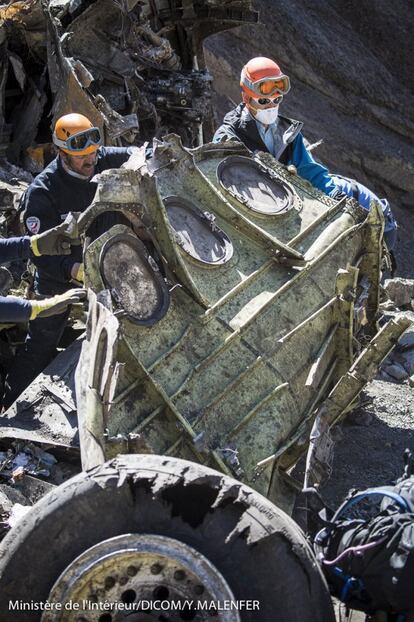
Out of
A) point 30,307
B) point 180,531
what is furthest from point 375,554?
point 30,307

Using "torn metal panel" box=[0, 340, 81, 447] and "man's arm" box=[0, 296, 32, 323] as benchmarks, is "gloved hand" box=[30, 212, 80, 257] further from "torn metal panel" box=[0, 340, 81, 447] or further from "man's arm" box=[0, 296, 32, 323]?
"torn metal panel" box=[0, 340, 81, 447]

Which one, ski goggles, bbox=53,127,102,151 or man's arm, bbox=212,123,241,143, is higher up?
ski goggles, bbox=53,127,102,151

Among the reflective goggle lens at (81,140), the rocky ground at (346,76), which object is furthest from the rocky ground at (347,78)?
the reflective goggle lens at (81,140)

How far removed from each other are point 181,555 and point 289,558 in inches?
16.3

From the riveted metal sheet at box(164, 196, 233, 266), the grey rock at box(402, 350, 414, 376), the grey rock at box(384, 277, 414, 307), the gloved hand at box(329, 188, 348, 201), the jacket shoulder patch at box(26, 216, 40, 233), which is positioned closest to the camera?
the riveted metal sheet at box(164, 196, 233, 266)

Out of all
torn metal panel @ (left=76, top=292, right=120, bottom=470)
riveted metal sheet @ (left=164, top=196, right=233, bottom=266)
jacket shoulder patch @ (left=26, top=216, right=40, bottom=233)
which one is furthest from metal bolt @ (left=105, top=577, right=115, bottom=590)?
jacket shoulder patch @ (left=26, top=216, right=40, bottom=233)

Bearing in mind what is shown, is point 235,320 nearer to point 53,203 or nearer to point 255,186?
point 255,186

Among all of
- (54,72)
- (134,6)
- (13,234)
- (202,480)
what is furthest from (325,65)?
(202,480)

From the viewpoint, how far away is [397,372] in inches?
329

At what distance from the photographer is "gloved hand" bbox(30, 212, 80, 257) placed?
243 inches

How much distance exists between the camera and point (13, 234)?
28.9 feet

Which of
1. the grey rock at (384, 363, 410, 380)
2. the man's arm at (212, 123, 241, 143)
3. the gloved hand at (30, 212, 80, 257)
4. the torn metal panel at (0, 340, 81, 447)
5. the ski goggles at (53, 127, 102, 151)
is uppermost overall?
the ski goggles at (53, 127, 102, 151)

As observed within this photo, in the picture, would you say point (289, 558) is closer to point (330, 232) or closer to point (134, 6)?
point (330, 232)

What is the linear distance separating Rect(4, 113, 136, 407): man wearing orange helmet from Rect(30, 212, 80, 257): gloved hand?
0.83 ft
